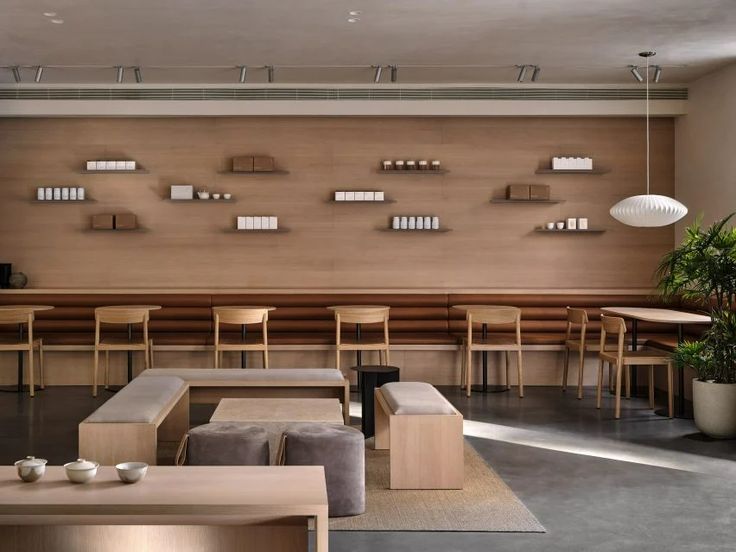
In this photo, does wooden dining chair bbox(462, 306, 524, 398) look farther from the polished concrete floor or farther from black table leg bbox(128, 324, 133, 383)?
black table leg bbox(128, 324, 133, 383)

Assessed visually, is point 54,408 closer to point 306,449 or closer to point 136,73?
point 136,73

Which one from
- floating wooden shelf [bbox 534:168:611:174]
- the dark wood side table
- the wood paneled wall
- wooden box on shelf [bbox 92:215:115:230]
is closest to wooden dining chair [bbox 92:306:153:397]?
the wood paneled wall

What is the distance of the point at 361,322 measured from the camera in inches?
333

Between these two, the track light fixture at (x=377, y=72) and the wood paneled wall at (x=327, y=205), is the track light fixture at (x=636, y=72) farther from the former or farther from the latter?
the track light fixture at (x=377, y=72)

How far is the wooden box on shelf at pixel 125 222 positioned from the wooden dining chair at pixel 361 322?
2583mm

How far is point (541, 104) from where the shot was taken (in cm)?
945

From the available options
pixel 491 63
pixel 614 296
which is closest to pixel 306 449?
pixel 491 63

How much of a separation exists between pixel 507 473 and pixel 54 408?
13.7 ft

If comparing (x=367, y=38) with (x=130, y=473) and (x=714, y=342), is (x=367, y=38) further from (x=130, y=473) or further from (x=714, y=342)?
(x=130, y=473)

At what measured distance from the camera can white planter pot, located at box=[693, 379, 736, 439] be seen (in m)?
6.54

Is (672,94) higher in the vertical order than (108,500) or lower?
higher

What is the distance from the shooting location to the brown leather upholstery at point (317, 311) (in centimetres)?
926

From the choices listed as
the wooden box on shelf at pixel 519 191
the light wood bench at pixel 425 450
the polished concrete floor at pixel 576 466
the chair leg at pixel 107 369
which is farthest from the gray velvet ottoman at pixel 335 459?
the wooden box on shelf at pixel 519 191

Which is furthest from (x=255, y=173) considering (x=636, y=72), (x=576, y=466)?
(x=576, y=466)
